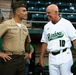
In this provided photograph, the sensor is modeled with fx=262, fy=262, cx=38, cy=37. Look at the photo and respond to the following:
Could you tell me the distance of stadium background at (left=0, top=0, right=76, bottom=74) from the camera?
9.83 m

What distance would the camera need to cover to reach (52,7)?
438 centimetres

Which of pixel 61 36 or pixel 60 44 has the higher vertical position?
pixel 61 36

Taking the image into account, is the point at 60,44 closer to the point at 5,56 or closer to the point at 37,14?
the point at 5,56

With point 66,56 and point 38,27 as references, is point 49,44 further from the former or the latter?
point 38,27

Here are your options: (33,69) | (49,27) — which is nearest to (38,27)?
(33,69)

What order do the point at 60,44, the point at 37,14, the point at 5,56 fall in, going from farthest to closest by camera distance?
the point at 37,14 < the point at 60,44 < the point at 5,56

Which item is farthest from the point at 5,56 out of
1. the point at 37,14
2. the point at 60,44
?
the point at 37,14

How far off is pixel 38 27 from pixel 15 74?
6.44m

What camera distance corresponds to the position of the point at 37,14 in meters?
11.0

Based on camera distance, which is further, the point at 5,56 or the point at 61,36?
the point at 61,36

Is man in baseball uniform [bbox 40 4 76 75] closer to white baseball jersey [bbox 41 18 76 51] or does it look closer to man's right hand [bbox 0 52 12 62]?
white baseball jersey [bbox 41 18 76 51]

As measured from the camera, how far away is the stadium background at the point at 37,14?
9.83 metres

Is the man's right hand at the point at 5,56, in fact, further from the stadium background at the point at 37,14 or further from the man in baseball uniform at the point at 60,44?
the stadium background at the point at 37,14

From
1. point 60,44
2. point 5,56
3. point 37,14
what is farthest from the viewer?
point 37,14
